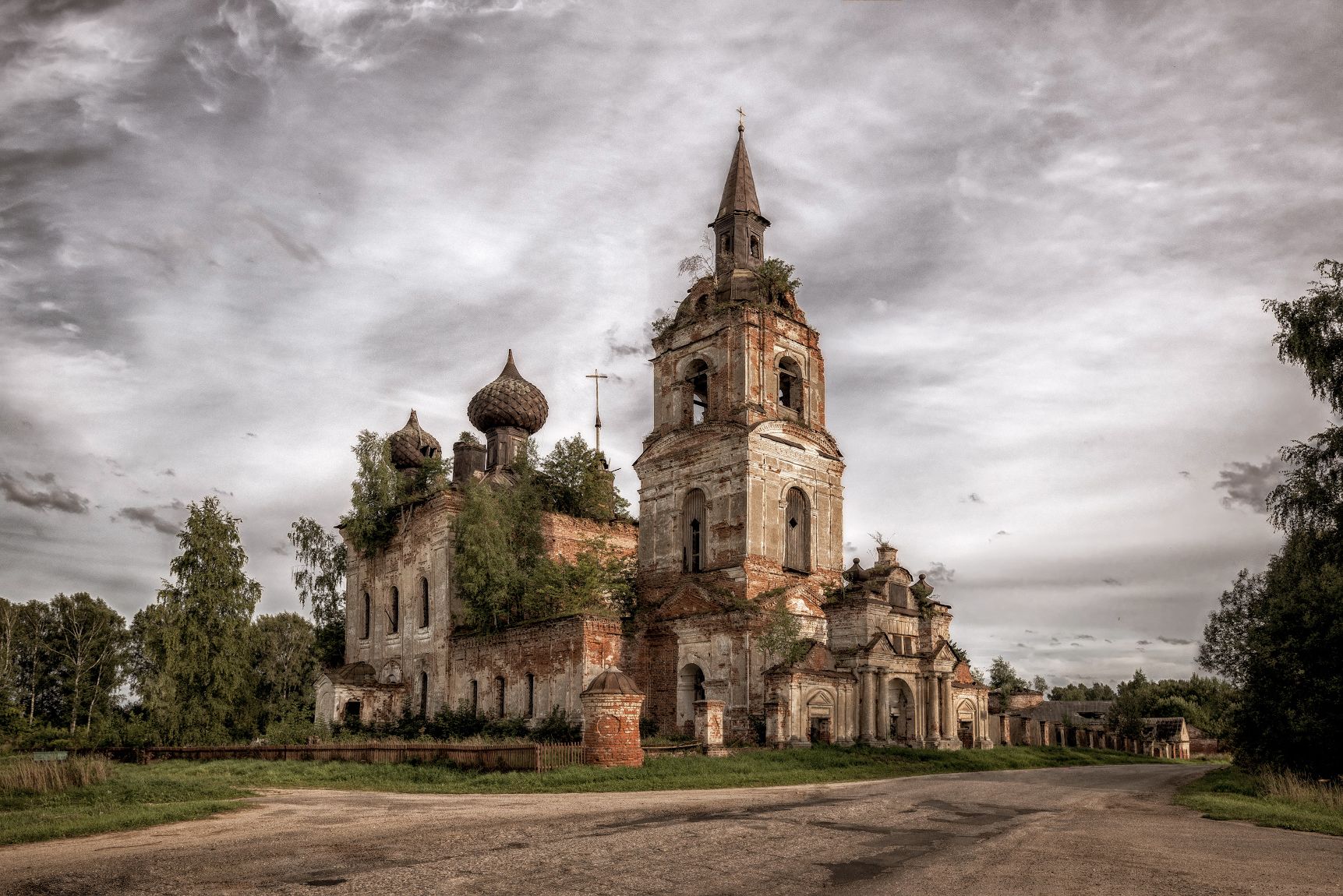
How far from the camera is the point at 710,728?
24.8 metres

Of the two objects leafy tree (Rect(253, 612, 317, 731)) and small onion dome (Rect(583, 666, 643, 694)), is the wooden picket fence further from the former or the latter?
leafy tree (Rect(253, 612, 317, 731))

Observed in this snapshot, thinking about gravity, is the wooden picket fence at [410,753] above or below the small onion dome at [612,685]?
below

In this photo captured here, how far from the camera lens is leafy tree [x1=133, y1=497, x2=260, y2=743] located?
105 ft

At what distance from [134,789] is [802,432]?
71.7 feet

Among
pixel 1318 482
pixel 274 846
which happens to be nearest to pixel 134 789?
pixel 274 846

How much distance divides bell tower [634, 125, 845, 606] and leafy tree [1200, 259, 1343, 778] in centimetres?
1289

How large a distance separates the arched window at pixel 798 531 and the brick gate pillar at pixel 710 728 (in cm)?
833

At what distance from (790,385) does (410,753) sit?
1794cm

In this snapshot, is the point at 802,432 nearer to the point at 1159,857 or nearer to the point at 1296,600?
the point at 1296,600

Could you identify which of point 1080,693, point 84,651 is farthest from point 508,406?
point 1080,693

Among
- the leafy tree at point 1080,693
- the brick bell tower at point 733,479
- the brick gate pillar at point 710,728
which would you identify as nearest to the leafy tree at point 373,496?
the brick bell tower at point 733,479

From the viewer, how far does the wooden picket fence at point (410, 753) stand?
2069cm

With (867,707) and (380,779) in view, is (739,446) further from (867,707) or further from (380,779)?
(380,779)

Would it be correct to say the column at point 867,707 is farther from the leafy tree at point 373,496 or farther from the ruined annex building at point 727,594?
the leafy tree at point 373,496
